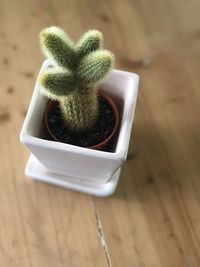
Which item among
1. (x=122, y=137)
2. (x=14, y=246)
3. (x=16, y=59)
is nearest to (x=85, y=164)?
(x=122, y=137)

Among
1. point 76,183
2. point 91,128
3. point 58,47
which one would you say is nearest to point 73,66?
point 58,47

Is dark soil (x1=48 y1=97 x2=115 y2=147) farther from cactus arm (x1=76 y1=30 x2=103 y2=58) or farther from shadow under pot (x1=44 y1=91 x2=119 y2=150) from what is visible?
cactus arm (x1=76 y1=30 x2=103 y2=58)

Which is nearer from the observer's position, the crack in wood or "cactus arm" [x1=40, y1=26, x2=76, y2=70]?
"cactus arm" [x1=40, y1=26, x2=76, y2=70]

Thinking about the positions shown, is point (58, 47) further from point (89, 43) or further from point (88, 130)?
point (88, 130)

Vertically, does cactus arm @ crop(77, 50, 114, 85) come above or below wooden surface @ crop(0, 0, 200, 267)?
above

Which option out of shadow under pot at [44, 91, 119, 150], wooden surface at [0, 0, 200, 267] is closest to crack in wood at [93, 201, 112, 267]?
wooden surface at [0, 0, 200, 267]

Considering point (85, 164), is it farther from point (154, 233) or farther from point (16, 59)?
point (16, 59)

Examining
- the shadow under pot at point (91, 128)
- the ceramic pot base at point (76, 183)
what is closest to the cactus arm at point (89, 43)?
the shadow under pot at point (91, 128)
